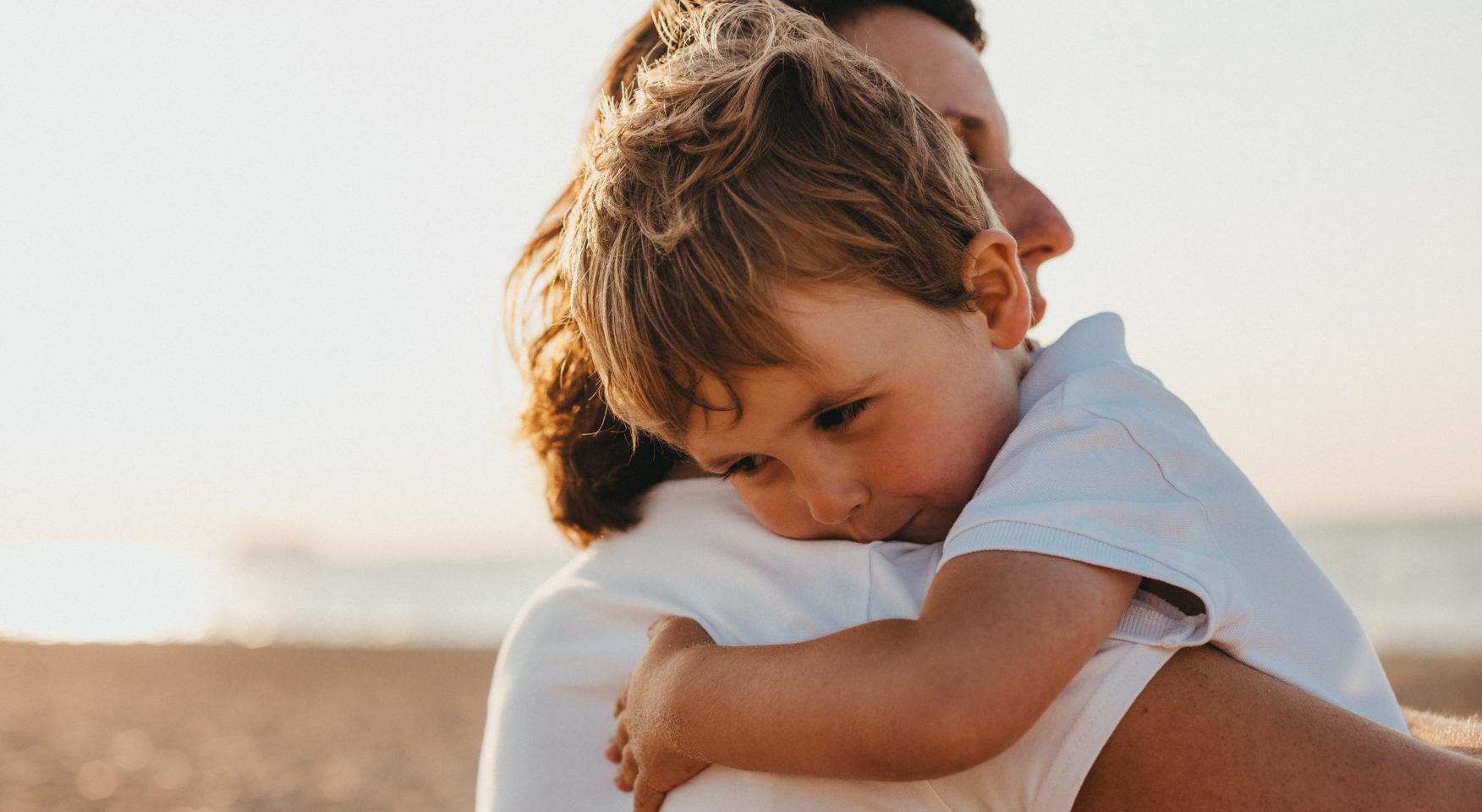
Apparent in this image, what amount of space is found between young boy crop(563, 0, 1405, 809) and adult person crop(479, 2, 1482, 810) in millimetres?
65

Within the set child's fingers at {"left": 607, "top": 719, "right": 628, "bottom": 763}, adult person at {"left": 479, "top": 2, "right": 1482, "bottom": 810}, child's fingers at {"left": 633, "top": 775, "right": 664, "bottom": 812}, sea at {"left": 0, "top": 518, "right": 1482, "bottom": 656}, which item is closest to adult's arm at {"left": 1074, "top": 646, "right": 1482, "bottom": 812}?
adult person at {"left": 479, "top": 2, "right": 1482, "bottom": 810}

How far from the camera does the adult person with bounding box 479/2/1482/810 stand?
1326 millimetres

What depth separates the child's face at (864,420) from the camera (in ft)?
5.32

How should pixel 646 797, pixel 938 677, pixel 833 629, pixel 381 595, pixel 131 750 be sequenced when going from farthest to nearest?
pixel 381 595 < pixel 131 750 < pixel 646 797 < pixel 833 629 < pixel 938 677

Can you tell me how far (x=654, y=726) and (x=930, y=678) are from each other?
1.50 ft

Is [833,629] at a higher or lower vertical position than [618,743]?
higher

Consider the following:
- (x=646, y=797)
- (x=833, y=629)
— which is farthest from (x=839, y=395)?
(x=646, y=797)

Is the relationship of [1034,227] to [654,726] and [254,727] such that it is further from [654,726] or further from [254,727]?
[254,727]

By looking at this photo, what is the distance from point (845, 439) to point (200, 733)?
11437 mm

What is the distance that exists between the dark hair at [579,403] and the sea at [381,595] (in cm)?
1637

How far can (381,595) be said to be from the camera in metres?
32.0

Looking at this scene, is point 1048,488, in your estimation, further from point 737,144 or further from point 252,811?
point 252,811

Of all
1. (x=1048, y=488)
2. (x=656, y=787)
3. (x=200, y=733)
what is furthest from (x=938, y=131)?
(x=200, y=733)

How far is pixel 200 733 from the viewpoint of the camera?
11406 mm
